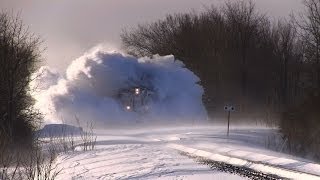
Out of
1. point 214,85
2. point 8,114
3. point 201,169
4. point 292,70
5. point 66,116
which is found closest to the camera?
point 201,169

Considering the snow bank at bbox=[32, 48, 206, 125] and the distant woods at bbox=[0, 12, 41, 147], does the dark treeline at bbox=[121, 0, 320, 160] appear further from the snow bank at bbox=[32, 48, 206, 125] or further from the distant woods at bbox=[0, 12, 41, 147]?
the distant woods at bbox=[0, 12, 41, 147]

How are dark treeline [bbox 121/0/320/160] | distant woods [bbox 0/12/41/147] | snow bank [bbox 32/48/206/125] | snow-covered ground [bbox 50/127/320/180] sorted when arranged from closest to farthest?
1. snow-covered ground [bbox 50/127/320/180]
2. distant woods [bbox 0/12/41/147]
3. snow bank [bbox 32/48/206/125]
4. dark treeline [bbox 121/0/320/160]

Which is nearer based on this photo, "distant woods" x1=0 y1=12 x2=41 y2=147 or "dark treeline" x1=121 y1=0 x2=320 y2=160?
"distant woods" x1=0 y1=12 x2=41 y2=147

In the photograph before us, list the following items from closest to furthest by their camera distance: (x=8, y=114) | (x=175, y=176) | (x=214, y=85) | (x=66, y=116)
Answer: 1. (x=175, y=176)
2. (x=8, y=114)
3. (x=66, y=116)
4. (x=214, y=85)

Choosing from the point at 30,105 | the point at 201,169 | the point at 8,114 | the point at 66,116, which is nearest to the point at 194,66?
the point at 66,116

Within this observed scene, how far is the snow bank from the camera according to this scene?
44.5 metres

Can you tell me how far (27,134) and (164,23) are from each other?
4626 cm

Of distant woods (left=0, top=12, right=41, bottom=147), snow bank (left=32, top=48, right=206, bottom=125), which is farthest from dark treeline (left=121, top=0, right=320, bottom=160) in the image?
distant woods (left=0, top=12, right=41, bottom=147)

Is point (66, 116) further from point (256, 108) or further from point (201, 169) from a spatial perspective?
point (201, 169)

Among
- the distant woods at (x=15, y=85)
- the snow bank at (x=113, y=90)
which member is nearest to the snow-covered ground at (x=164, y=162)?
the distant woods at (x=15, y=85)

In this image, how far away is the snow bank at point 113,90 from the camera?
44.5m

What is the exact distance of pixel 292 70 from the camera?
7531 centimetres

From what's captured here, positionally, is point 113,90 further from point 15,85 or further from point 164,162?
point 164,162

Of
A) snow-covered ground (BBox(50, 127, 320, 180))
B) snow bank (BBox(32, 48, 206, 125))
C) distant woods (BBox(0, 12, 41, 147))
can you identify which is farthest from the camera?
snow bank (BBox(32, 48, 206, 125))
